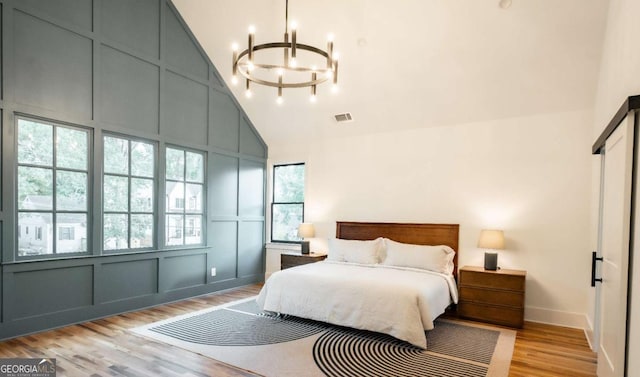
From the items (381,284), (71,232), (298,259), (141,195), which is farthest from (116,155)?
(381,284)

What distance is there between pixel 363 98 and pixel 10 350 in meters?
4.95

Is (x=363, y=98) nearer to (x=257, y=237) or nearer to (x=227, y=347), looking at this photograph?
(x=257, y=237)

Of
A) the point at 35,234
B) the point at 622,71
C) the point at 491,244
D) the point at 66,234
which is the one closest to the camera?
the point at 622,71

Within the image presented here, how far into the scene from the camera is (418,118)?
5352mm

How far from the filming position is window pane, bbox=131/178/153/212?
186 inches

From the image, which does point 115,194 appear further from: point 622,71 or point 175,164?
point 622,71

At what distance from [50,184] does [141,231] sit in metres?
1.22

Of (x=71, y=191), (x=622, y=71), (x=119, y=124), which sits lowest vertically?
(x=71, y=191)

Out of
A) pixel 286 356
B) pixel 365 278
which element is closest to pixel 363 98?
pixel 365 278

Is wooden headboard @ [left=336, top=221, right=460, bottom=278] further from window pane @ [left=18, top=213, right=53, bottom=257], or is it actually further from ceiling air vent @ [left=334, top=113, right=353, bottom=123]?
window pane @ [left=18, top=213, right=53, bottom=257]

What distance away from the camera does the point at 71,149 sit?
13.4ft

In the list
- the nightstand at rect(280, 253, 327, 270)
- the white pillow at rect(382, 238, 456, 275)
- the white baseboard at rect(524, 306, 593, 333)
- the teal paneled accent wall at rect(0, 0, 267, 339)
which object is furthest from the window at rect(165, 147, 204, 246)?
the white baseboard at rect(524, 306, 593, 333)

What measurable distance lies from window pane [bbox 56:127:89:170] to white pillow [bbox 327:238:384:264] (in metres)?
3.44

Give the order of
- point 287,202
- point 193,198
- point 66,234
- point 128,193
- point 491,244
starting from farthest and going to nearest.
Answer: point 287,202, point 193,198, point 128,193, point 491,244, point 66,234
